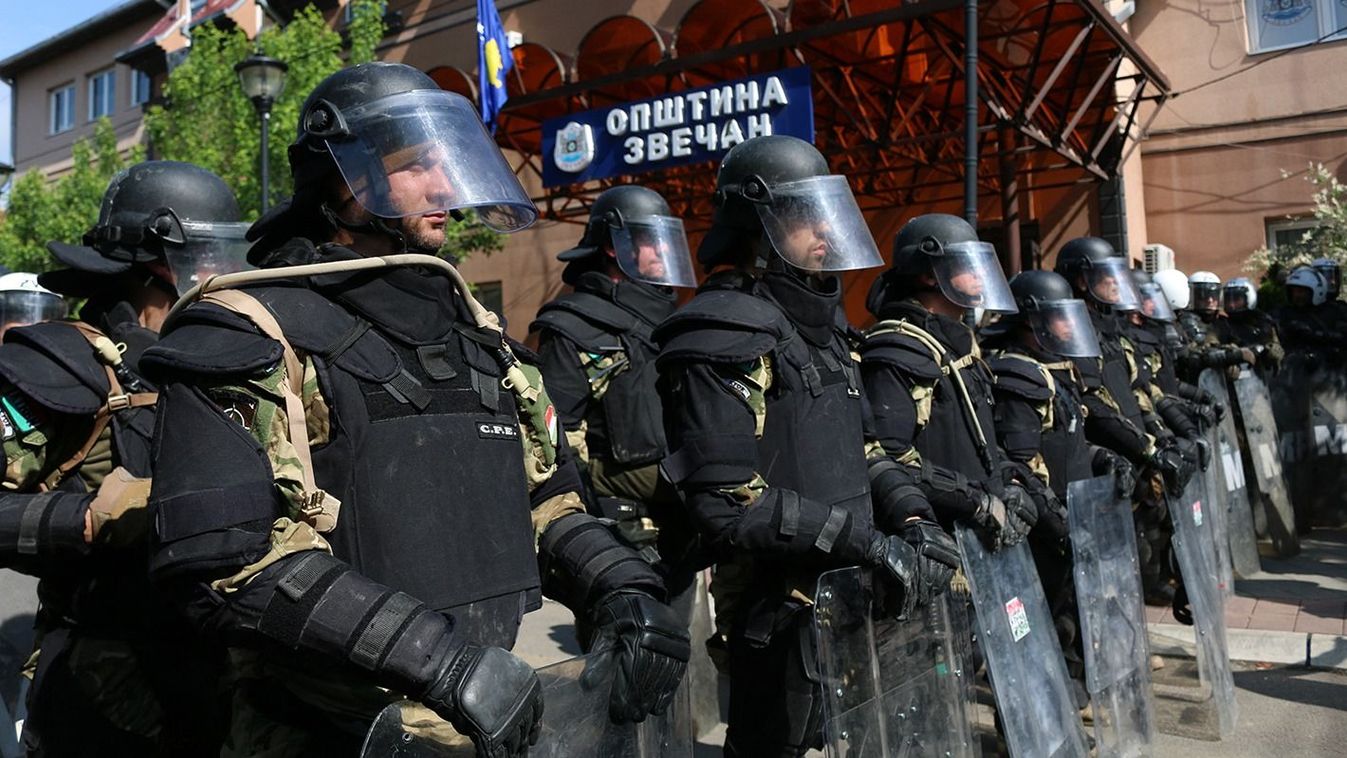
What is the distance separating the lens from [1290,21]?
1391cm

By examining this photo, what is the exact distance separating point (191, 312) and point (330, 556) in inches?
19.5

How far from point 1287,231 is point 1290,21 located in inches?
102

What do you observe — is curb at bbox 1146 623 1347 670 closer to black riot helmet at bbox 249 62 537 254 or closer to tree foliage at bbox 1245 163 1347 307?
black riot helmet at bbox 249 62 537 254

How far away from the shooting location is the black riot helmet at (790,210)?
136 inches

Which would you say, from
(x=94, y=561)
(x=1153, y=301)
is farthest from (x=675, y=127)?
(x=94, y=561)

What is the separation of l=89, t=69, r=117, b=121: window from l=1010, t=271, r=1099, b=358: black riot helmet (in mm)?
26190

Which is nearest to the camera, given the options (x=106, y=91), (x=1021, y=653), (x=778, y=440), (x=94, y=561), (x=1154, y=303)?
(x=94, y=561)

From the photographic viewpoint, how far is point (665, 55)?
12.0m

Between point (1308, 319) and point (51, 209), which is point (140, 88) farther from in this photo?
point (1308, 319)

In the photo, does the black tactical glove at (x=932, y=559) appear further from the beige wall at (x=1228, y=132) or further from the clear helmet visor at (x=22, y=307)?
the beige wall at (x=1228, y=132)

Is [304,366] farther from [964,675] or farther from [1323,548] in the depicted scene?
[1323,548]

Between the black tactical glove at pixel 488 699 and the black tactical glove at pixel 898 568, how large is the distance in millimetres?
1501

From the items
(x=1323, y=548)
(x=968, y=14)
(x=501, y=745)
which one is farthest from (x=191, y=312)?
(x=1323, y=548)

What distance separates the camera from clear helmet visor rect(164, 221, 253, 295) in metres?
3.24
